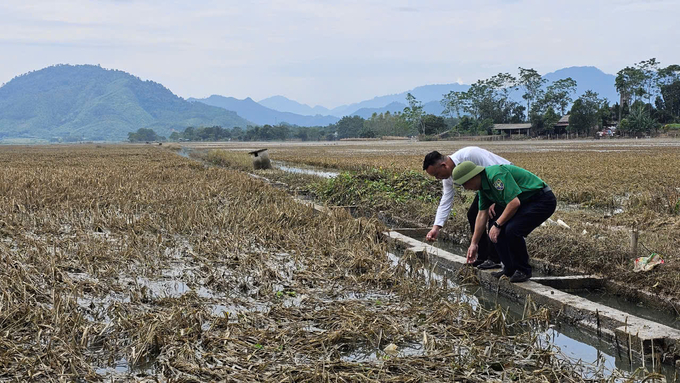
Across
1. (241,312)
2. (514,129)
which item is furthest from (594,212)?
(514,129)

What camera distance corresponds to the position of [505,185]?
15.5 ft

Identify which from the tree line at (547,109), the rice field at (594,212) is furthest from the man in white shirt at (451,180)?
the tree line at (547,109)

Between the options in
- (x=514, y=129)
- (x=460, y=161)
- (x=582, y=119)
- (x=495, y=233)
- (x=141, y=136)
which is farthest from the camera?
(x=141, y=136)

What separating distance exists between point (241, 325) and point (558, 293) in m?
2.69

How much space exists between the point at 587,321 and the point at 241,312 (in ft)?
8.81

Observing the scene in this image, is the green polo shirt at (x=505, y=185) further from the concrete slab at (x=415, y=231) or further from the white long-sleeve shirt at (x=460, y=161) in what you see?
the concrete slab at (x=415, y=231)

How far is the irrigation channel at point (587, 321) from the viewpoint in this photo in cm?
382

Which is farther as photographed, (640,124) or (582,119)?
(582,119)

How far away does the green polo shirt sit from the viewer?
4.70 metres

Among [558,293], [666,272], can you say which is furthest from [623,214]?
[558,293]

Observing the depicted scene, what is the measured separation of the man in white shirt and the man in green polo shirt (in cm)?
20

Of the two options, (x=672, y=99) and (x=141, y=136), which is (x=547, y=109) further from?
(x=141, y=136)

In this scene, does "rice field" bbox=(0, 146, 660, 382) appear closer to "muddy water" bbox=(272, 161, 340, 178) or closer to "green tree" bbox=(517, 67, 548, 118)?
"muddy water" bbox=(272, 161, 340, 178)

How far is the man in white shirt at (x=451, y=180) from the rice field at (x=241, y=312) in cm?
62
